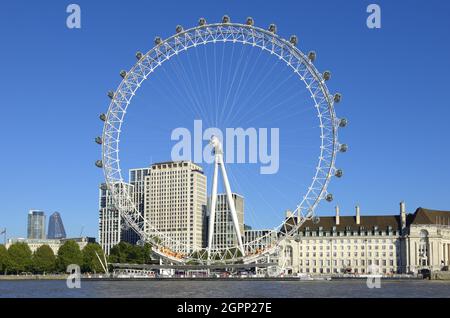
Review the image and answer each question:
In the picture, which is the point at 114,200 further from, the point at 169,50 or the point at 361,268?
the point at 361,268

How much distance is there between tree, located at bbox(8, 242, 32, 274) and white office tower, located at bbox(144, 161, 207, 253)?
54.0 m

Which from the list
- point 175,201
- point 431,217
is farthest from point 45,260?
point 431,217

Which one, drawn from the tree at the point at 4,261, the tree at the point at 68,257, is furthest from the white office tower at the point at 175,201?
the tree at the point at 4,261

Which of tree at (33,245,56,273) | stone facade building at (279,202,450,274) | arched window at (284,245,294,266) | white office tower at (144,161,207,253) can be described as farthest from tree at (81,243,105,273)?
white office tower at (144,161,207,253)

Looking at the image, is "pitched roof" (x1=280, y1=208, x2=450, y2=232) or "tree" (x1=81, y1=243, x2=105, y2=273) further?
"pitched roof" (x1=280, y1=208, x2=450, y2=232)

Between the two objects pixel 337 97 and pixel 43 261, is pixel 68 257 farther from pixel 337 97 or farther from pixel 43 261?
pixel 337 97

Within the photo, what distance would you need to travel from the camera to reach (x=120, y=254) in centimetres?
13212

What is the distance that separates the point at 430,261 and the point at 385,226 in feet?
36.2

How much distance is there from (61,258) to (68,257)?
4.30ft

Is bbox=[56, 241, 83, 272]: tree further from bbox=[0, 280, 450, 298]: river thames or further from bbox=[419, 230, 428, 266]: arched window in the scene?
bbox=[419, 230, 428, 266]: arched window

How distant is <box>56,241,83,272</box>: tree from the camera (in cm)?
12756

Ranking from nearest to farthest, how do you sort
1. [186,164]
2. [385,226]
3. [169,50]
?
[169,50] < [385,226] < [186,164]

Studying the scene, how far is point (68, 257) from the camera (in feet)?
421
